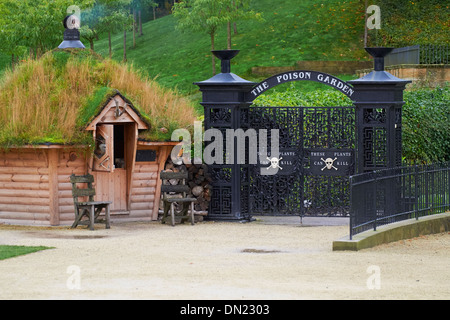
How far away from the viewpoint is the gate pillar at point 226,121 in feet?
62.7

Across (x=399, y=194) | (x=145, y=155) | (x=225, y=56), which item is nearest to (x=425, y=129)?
(x=399, y=194)

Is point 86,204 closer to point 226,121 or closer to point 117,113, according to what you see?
point 117,113

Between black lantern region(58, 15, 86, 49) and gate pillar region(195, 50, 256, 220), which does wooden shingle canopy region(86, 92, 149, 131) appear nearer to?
gate pillar region(195, 50, 256, 220)

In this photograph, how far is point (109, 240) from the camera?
52.3 ft

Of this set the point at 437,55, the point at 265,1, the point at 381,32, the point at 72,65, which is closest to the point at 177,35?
the point at 265,1

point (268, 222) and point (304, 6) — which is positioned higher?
point (304, 6)

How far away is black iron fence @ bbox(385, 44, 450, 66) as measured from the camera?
110ft

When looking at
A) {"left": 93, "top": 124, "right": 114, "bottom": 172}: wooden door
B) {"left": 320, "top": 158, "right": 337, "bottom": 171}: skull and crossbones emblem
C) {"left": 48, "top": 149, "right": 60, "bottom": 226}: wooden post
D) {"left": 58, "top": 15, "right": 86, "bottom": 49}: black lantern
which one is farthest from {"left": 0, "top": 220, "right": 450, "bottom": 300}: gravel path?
{"left": 58, "top": 15, "right": 86, "bottom": 49}: black lantern

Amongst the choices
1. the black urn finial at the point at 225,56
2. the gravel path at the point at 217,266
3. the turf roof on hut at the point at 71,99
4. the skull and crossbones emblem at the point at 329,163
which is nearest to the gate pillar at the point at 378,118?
the skull and crossbones emblem at the point at 329,163

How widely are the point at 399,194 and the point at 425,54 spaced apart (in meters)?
17.8

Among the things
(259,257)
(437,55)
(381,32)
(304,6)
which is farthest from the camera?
(304,6)

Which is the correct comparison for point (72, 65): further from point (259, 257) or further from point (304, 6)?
point (304, 6)

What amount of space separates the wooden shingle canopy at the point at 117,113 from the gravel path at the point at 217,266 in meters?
2.47

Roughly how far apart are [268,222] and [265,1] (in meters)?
38.4
